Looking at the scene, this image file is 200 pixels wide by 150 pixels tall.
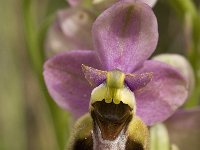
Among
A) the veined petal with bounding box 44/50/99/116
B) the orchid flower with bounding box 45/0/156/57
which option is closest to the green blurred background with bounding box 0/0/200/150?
the orchid flower with bounding box 45/0/156/57

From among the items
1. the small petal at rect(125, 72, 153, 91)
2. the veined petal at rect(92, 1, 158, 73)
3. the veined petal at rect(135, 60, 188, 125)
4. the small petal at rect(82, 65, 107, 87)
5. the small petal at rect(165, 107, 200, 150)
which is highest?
the veined petal at rect(92, 1, 158, 73)

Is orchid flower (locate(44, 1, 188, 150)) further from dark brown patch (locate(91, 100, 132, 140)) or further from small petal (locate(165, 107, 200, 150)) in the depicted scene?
small petal (locate(165, 107, 200, 150))

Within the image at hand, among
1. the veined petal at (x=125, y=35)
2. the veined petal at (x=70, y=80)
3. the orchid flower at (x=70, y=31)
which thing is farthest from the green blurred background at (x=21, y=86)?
the veined petal at (x=125, y=35)

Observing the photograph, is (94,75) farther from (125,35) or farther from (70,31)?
(70,31)

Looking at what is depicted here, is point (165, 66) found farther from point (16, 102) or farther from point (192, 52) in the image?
point (16, 102)

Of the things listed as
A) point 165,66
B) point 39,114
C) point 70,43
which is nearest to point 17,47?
point 39,114

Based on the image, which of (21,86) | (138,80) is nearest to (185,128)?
(138,80)
